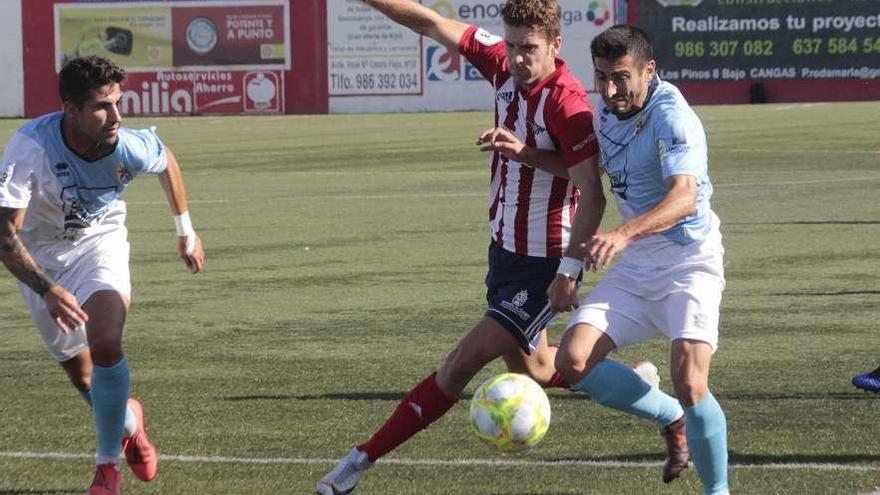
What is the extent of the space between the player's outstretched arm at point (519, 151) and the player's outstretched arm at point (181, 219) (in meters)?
1.39

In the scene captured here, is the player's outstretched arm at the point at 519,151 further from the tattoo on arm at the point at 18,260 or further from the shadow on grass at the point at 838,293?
the shadow on grass at the point at 838,293

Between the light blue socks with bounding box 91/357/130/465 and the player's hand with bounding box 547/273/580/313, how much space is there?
1831 millimetres

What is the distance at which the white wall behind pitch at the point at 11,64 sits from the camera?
52.4 meters

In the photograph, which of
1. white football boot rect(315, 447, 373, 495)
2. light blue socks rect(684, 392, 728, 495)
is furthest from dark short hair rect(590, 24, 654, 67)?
white football boot rect(315, 447, 373, 495)

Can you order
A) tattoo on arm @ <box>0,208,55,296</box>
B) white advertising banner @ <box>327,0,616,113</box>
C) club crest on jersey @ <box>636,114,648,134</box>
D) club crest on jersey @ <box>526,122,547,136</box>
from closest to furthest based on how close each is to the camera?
club crest on jersey @ <box>636,114,648,134</box>, tattoo on arm @ <box>0,208,55,296</box>, club crest on jersey @ <box>526,122,547,136</box>, white advertising banner @ <box>327,0,616,113</box>

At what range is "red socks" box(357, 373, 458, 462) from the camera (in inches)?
295

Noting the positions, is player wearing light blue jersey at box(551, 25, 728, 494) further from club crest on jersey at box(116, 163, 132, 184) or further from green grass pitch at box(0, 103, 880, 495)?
club crest on jersey at box(116, 163, 132, 184)

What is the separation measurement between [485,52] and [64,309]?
225cm

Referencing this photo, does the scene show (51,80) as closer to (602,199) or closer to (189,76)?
(189,76)

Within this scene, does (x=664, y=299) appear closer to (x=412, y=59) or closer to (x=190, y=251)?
(x=190, y=251)

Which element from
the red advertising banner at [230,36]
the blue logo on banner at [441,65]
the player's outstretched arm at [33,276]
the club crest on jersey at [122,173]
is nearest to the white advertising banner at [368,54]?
the blue logo on banner at [441,65]

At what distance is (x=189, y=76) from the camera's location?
50688 millimetres

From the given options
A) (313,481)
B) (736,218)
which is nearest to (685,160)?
(313,481)

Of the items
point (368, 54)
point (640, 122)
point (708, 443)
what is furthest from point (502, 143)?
point (368, 54)
